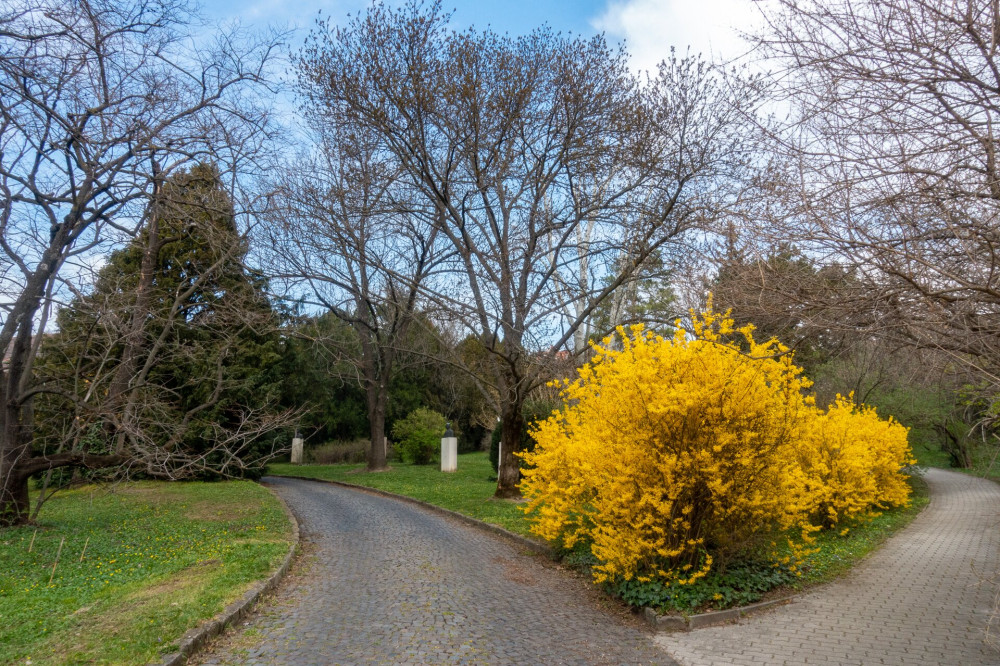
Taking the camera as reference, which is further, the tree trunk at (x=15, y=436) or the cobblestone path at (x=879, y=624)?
the tree trunk at (x=15, y=436)

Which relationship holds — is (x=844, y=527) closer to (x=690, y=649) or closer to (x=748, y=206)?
(x=690, y=649)

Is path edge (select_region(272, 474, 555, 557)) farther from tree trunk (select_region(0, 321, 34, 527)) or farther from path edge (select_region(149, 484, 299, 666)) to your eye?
tree trunk (select_region(0, 321, 34, 527))

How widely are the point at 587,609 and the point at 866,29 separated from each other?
18.2 ft

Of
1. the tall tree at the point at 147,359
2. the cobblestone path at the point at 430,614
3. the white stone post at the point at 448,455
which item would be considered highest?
the tall tree at the point at 147,359

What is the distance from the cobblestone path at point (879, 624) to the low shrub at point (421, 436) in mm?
21088

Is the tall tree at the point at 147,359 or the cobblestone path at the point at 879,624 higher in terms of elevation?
the tall tree at the point at 147,359

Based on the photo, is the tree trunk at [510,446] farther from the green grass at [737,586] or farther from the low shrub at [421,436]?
the low shrub at [421,436]

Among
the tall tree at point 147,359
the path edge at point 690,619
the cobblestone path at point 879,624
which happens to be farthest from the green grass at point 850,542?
the tall tree at point 147,359

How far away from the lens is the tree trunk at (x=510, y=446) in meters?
14.7

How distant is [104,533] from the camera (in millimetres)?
10477

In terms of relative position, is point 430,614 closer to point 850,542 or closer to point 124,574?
point 124,574

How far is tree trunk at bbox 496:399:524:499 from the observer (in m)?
14.7

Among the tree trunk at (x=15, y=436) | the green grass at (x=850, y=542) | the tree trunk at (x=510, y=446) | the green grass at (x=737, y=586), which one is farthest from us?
the tree trunk at (x=510, y=446)

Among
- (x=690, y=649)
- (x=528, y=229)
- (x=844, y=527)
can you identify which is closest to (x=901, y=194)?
(x=690, y=649)
